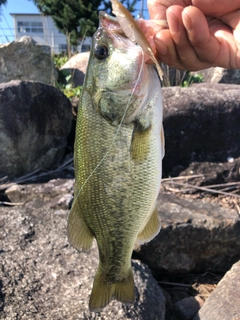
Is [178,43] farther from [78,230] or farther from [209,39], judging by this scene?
[78,230]

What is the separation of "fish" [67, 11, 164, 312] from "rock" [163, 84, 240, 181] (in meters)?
3.31

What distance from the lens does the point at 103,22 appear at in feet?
6.55

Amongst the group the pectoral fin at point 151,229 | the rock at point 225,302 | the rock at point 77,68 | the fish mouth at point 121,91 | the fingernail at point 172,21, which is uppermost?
the fingernail at point 172,21

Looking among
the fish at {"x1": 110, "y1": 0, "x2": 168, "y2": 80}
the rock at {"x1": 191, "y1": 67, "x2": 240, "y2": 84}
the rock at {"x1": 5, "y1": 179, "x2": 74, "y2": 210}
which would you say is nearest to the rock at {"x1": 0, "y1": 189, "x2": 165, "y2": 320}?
the rock at {"x1": 5, "y1": 179, "x2": 74, "y2": 210}

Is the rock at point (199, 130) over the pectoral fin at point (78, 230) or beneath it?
beneath

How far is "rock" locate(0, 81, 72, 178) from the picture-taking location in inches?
211

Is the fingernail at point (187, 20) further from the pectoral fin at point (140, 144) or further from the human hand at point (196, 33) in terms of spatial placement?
the pectoral fin at point (140, 144)

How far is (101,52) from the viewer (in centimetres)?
209

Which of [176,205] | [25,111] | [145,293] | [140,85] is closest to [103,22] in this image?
[140,85]

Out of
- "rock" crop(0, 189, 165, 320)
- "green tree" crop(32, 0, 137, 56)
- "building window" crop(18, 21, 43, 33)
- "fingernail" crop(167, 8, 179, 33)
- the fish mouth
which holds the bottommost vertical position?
"building window" crop(18, 21, 43, 33)

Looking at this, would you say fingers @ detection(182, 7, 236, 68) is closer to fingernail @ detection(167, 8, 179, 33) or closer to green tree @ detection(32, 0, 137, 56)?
fingernail @ detection(167, 8, 179, 33)

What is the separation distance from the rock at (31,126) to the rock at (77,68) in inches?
148

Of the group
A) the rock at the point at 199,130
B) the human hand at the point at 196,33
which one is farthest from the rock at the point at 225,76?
the human hand at the point at 196,33

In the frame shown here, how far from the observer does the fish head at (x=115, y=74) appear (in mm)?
2016
